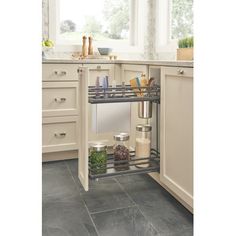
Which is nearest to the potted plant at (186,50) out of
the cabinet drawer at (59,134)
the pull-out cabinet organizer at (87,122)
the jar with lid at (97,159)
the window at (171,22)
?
the pull-out cabinet organizer at (87,122)

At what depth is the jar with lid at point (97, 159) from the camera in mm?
1767

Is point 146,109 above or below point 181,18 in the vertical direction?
below

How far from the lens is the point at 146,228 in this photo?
4.87 ft

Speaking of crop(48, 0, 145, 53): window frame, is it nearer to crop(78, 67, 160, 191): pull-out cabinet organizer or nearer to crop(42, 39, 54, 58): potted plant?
crop(42, 39, 54, 58): potted plant

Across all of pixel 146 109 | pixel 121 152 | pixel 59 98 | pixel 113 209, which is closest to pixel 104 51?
pixel 59 98

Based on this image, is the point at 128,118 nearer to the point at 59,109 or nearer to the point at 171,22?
the point at 59,109

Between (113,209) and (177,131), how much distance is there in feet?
1.90

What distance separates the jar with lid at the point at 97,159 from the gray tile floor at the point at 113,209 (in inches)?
8.0

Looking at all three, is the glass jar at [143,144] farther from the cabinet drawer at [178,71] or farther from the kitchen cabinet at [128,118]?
the cabinet drawer at [178,71]

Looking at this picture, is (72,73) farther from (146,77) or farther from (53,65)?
(146,77)

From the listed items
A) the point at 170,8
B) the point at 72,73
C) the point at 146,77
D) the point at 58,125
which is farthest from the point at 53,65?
the point at 170,8

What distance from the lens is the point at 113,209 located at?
170cm
